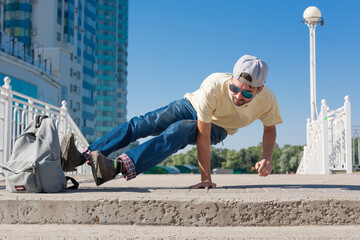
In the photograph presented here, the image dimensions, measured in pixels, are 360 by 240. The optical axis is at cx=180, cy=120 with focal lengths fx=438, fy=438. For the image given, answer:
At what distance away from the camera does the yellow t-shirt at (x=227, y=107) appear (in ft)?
10.7

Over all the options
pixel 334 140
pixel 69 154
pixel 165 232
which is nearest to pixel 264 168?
Result: pixel 165 232

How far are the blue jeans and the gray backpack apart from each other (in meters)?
0.50

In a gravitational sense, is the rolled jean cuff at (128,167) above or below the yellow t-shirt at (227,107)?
below

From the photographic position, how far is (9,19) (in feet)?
163

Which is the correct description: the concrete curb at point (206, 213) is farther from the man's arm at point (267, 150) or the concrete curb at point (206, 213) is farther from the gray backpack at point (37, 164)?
the man's arm at point (267, 150)

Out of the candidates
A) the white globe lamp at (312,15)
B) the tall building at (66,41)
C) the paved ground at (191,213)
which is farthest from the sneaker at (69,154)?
the tall building at (66,41)

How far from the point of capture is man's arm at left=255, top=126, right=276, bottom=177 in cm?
319

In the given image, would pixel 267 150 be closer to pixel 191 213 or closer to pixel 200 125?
pixel 200 125

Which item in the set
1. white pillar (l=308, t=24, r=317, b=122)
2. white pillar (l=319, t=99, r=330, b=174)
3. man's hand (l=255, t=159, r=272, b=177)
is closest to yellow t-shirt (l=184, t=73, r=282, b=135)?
man's hand (l=255, t=159, r=272, b=177)

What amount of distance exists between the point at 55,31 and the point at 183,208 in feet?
166

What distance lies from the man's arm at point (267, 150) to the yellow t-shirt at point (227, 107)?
2.7 inches

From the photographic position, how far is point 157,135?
358 cm

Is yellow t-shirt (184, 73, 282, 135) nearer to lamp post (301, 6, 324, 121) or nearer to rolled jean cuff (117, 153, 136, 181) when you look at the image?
rolled jean cuff (117, 153, 136, 181)

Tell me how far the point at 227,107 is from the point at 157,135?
64cm
